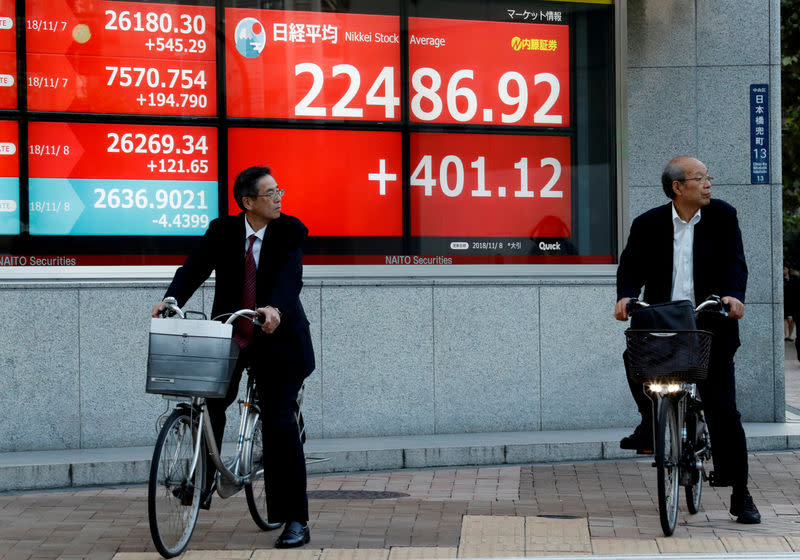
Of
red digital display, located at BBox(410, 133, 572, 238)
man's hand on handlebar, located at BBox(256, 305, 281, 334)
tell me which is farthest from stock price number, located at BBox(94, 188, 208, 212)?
man's hand on handlebar, located at BBox(256, 305, 281, 334)

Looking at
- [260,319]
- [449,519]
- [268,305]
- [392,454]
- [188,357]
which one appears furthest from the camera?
[392,454]

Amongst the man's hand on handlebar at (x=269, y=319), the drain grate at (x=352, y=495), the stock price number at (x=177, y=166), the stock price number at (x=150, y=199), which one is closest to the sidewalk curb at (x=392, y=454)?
the drain grate at (x=352, y=495)

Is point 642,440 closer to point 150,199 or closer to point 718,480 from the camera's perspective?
point 718,480

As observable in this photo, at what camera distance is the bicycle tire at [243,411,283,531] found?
5.93 meters

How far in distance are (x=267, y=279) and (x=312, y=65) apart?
164 inches

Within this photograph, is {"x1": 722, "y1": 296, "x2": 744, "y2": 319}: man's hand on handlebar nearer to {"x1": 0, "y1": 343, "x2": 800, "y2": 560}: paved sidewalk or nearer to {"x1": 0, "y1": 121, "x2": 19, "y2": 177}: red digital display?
{"x1": 0, "y1": 343, "x2": 800, "y2": 560}: paved sidewalk

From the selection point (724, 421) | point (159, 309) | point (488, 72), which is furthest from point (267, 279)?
point (488, 72)

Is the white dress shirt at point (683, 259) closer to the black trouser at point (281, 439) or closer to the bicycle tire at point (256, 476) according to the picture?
the black trouser at point (281, 439)

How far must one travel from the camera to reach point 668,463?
6074mm

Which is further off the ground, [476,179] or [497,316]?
[476,179]

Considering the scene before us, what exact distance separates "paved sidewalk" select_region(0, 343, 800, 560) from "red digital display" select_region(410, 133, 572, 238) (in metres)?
2.23

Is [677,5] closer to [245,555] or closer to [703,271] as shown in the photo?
[703,271]

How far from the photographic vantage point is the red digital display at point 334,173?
9.67 metres

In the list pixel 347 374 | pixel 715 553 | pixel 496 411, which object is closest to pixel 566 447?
pixel 496 411
